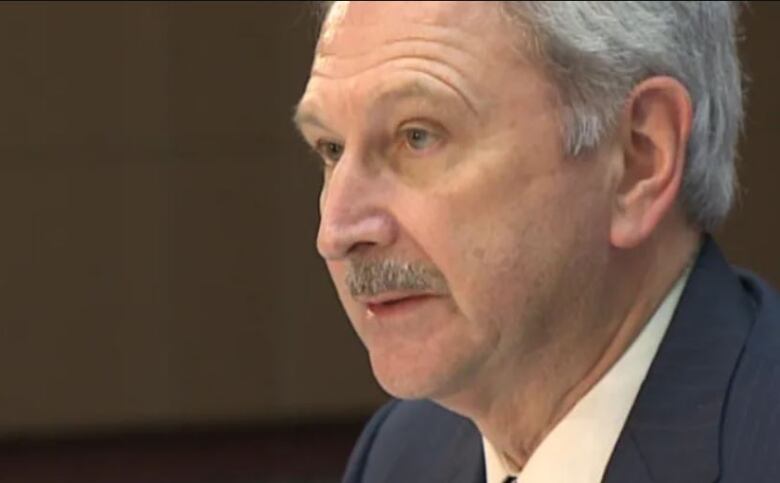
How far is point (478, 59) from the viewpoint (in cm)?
146

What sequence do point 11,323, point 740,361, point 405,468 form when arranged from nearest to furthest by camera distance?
point 740,361 → point 405,468 → point 11,323

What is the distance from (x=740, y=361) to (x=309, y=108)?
486 mm

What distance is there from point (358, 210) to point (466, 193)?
0.33 ft

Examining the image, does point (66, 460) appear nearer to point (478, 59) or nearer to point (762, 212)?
point (762, 212)

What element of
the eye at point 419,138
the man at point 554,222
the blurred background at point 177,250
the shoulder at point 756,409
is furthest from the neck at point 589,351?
the blurred background at point 177,250

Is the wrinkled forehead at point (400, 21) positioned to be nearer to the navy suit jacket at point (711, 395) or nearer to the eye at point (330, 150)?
the eye at point (330, 150)

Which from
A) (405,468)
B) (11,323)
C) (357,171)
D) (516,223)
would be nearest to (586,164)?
(516,223)

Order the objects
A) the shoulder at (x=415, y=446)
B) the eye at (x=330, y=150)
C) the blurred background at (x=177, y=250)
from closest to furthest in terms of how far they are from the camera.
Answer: the eye at (x=330, y=150), the shoulder at (x=415, y=446), the blurred background at (x=177, y=250)

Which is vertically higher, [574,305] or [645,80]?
[645,80]

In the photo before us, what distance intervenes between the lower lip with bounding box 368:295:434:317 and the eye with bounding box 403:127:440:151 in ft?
0.46

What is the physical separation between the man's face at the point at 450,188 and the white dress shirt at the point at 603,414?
11cm

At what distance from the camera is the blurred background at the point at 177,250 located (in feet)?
14.1

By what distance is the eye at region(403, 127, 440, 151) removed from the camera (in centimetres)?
149

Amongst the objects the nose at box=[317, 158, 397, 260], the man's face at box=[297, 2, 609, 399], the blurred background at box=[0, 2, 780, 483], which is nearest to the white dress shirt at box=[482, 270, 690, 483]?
the man's face at box=[297, 2, 609, 399]
